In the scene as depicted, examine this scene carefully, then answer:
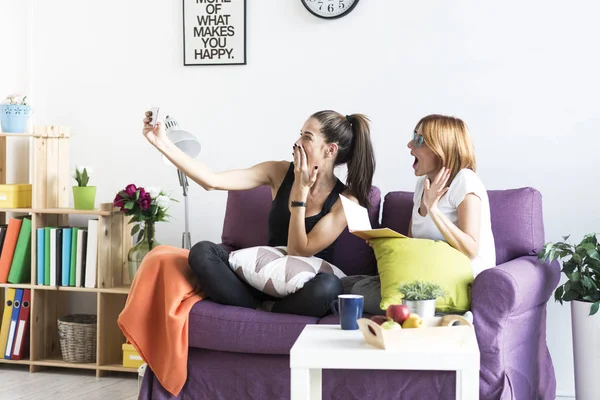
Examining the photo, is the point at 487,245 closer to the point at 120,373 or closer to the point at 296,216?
the point at 296,216

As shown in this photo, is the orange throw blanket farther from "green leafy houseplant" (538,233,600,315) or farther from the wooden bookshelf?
"green leafy houseplant" (538,233,600,315)

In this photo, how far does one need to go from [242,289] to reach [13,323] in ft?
5.07

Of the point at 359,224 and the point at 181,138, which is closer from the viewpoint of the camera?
the point at 359,224

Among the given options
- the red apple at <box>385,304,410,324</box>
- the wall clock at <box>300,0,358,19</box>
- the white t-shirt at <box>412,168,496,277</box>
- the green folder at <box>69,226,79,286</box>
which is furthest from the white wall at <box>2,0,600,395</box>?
the red apple at <box>385,304,410,324</box>

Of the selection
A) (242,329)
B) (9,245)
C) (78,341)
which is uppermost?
(9,245)

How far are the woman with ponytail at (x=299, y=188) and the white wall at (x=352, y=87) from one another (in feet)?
1.77

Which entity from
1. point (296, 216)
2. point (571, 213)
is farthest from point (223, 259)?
point (571, 213)

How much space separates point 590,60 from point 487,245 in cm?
110

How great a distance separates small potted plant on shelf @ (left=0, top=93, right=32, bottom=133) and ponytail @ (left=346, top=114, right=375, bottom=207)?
5.47ft

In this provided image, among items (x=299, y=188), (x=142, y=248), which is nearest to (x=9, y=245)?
(x=142, y=248)

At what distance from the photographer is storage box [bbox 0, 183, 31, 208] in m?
3.89

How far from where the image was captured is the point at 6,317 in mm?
3883

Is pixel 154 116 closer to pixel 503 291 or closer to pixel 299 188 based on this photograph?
pixel 299 188

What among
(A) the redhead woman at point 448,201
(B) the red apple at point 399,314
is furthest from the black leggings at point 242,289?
(B) the red apple at point 399,314
